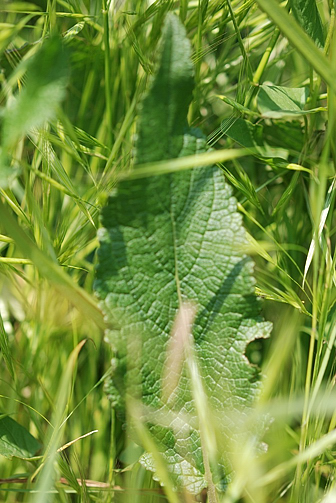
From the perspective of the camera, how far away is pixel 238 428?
0.59 metres

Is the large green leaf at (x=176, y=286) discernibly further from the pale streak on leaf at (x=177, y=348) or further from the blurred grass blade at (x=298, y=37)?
the blurred grass blade at (x=298, y=37)

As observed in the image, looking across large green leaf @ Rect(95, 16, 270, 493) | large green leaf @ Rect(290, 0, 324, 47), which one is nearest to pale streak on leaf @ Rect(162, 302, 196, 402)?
large green leaf @ Rect(95, 16, 270, 493)

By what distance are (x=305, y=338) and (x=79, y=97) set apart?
59 centimetres

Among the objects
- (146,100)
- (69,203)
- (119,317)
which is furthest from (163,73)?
(69,203)

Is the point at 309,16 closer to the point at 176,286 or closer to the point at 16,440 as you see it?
the point at 176,286

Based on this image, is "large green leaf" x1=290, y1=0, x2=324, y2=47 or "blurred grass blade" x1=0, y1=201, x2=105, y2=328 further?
"large green leaf" x1=290, y1=0, x2=324, y2=47

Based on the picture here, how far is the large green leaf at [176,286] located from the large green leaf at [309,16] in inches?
11.7

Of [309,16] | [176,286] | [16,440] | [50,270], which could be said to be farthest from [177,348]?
[309,16]

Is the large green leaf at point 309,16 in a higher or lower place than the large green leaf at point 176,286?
higher

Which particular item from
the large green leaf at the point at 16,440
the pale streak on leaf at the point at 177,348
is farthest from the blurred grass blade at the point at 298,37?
the large green leaf at the point at 16,440

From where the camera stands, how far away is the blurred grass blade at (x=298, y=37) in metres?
0.49

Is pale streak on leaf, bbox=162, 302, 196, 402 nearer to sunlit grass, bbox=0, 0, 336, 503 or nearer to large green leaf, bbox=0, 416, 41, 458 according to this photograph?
sunlit grass, bbox=0, 0, 336, 503

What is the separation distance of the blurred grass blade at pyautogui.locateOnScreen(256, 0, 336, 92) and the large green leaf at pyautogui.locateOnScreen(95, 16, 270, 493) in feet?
0.36

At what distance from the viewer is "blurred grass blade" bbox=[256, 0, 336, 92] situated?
19.2 inches
